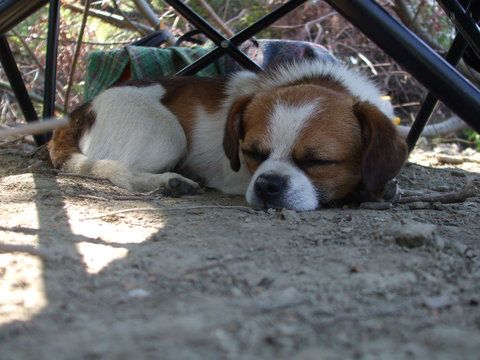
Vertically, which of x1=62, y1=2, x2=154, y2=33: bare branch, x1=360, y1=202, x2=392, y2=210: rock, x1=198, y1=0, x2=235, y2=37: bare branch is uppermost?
x1=198, y1=0, x2=235, y2=37: bare branch

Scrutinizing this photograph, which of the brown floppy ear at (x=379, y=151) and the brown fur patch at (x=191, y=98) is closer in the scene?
the brown floppy ear at (x=379, y=151)

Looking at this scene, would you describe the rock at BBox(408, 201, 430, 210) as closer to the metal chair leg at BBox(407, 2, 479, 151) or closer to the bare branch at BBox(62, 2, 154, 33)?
the metal chair leg at BBox(407, 2, 479, 151)

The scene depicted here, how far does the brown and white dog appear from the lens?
9.33 feet

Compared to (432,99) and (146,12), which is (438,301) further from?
(146,12)

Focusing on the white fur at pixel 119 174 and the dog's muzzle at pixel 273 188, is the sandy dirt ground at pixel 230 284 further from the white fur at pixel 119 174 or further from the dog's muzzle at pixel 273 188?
the white fur at pixel 119 174

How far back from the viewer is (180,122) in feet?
12.5

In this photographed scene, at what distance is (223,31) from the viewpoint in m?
5.82

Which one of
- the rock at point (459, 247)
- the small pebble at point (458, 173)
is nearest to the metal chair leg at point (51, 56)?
the rock at point (459, 247)

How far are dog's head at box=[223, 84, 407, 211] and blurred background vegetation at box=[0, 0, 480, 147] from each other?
9.67ft

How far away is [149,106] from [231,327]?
103 inches

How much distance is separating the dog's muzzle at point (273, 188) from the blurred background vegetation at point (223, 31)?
10.7 feet

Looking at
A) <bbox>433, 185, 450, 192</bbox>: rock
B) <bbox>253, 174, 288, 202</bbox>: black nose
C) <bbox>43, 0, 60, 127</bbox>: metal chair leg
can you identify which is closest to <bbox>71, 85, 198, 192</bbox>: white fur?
<bbox>43, 0, 60, 127</bbox>: metal chair leg

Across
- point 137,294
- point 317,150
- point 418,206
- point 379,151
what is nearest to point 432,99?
Answer: point 379,151

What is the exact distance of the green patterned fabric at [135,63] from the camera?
421 centimetres
